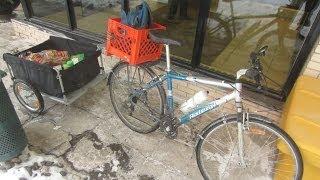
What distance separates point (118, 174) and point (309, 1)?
2689mm

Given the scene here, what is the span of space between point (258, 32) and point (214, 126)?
1.79m

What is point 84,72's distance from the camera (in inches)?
133

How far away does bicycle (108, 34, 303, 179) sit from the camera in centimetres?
231

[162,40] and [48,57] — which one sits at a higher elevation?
[162,40]

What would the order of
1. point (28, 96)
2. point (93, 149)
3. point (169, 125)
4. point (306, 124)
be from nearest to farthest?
point (306, 124), point (169, 125), point (93, 149), point (28, 96)

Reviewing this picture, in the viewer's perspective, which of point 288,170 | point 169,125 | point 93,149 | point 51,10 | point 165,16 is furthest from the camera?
point 51,10

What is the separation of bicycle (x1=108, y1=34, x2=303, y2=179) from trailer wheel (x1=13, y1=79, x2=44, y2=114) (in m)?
0.90

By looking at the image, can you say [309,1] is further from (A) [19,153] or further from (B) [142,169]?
(A) [19,153]

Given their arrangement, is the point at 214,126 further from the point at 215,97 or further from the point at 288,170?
the point at 215,97

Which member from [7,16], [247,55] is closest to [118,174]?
[247,55]

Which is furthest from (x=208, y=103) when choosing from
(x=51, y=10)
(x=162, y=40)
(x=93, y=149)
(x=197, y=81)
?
(x=51, y=10)

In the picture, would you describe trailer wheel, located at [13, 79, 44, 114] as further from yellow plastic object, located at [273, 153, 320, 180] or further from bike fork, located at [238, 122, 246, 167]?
yellow plastic object, located at [273, 153, 320, 180]

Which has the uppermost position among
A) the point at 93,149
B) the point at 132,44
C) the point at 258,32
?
the point at 132,44

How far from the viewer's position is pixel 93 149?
3.25 metres
